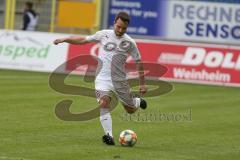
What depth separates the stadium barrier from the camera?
29.4m

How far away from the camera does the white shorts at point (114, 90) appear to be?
1364 cm

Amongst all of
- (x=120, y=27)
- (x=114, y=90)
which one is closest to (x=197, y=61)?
(x=114, y=90)

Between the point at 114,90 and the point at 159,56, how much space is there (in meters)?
16.4

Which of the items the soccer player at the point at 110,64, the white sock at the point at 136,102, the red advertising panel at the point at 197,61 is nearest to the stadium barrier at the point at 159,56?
the red advertising panel at the point at 197,61

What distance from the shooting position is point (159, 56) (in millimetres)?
30109

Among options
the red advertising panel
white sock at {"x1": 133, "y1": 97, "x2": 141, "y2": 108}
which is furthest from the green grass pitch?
the red advertising panel

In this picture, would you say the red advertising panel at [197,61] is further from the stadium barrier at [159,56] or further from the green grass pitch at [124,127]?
the green grass pitch at [124,127]

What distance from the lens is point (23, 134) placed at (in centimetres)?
1437

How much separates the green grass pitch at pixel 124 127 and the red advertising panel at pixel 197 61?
12.0 feet

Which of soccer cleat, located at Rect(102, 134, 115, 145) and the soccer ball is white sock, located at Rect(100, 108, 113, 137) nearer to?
soccer cleat, located at Rect(102, 134, 115, 145)

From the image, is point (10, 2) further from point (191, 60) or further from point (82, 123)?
point (82, 123)

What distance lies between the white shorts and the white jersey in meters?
0.09

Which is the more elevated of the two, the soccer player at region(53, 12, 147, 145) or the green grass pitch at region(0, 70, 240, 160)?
the soccer player at region(53, 12, 147, 145)

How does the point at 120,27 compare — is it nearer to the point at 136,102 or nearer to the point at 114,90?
the point at 114,90
